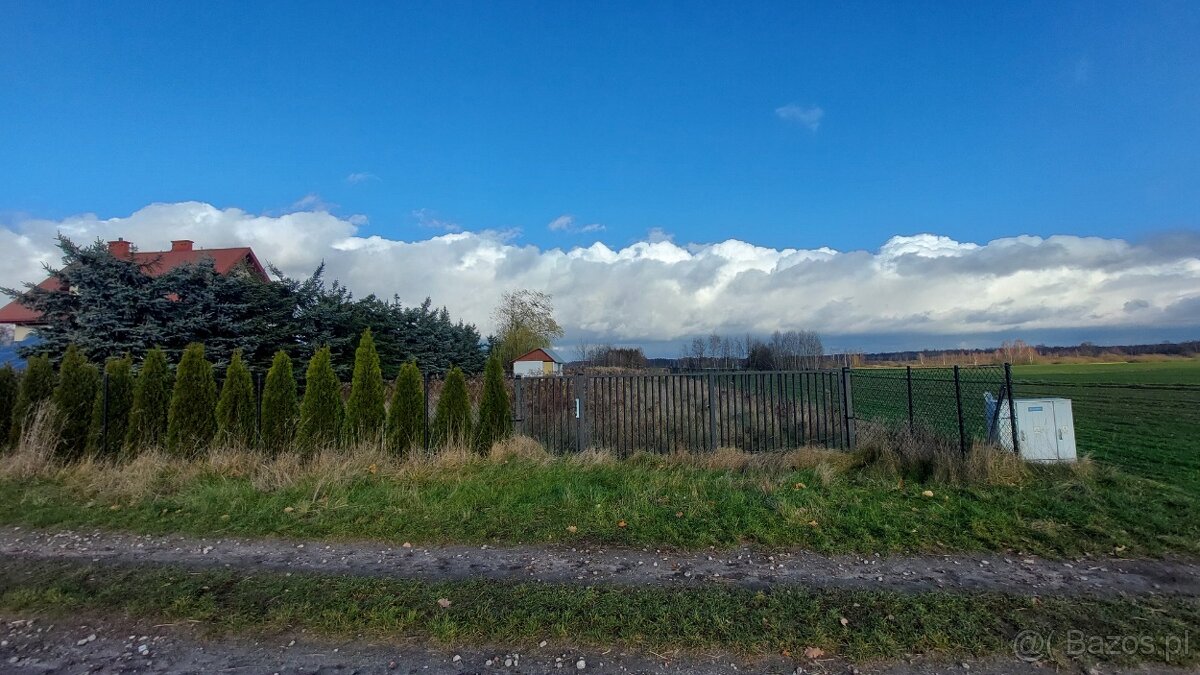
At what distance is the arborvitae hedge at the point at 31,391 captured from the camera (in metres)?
9.91

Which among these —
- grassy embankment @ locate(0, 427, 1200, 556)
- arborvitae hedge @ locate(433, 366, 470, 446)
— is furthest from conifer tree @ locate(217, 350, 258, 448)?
arborvitae hedge @ locate(433, 366, 470, 446)

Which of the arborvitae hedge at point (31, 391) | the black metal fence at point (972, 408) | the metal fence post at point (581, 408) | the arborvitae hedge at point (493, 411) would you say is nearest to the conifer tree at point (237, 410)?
the arborvitae hedge at point (31, 391)

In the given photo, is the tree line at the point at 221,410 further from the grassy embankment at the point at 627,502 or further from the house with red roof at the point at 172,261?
the house with red roof at the point at 172,261

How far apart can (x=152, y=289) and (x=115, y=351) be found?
1.91 meters

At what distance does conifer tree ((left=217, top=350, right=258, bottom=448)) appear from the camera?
9.62 meters

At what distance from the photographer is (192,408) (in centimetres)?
967

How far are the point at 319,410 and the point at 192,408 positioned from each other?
2111mm

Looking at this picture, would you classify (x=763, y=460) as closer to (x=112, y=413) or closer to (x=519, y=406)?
(x=519, y=406)

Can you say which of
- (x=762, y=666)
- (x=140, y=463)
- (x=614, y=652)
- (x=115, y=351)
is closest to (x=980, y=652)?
(x=762, y=666)

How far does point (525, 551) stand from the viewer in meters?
5.32

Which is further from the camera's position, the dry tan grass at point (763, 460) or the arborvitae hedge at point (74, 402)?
the arborvitae hedge at point (74, 402)

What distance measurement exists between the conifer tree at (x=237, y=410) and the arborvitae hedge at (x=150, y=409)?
99cm

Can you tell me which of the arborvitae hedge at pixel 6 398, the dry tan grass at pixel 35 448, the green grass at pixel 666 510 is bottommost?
the green grass at pixel 666 510

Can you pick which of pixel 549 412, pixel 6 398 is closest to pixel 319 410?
pixel 549 412
